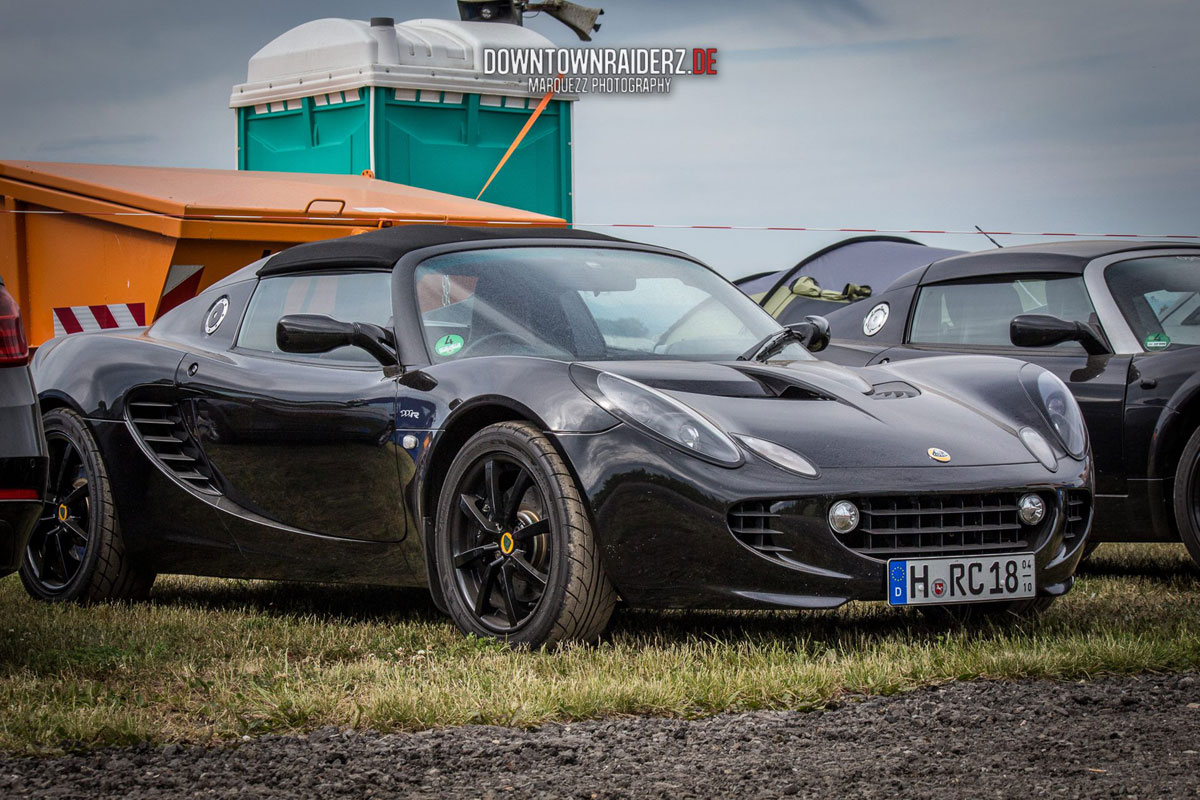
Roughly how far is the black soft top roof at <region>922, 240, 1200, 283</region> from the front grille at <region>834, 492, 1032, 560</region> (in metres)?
2.71

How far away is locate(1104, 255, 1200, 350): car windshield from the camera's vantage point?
677 centimetres

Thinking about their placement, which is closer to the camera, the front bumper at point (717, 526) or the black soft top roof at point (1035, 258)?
the front bumper at point (717, 526)

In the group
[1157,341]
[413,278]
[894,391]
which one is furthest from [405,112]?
[894,391]

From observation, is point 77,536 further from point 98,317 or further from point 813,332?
point 98,317

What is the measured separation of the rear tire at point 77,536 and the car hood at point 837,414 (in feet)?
7.29

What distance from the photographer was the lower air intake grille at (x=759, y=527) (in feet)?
14.6

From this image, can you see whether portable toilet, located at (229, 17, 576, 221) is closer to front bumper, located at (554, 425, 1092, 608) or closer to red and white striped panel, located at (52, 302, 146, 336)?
red and white striped panel, located at (52, 302, 146, 336)

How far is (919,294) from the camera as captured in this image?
7.66 metres

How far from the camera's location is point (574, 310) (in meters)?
5.42

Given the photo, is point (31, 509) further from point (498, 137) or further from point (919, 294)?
point (498, 137)

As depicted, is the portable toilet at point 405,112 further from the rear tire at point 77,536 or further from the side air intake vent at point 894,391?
the side air intake vent at point 894,391

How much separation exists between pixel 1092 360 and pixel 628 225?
14.6ft

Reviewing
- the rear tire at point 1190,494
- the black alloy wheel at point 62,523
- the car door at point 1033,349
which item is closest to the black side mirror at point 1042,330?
the car door at point 1033,349

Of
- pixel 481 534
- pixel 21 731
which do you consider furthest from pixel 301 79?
pixel 21 731
